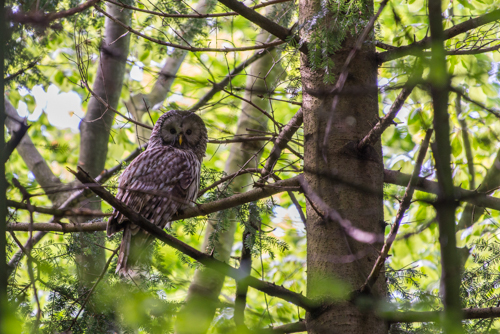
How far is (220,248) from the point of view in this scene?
15.4 ft

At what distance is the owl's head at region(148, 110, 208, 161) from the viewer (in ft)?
14.3

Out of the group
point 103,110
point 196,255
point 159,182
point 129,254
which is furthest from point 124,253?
point 103,110

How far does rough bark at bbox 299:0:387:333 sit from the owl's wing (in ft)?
4.41

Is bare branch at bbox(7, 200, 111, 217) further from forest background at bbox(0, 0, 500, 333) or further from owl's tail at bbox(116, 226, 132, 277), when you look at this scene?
owl's tail at bbox(116, 226, 132, 277)

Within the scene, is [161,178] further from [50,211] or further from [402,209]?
[402,209]

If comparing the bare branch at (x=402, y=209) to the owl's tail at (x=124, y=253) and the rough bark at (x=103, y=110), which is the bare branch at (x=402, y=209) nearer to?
the owl's tail at (x=124, y=253)

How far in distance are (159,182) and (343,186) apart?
182cm

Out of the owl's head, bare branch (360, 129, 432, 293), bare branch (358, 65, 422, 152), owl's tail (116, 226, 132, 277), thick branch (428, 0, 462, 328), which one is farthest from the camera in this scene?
the owl's head

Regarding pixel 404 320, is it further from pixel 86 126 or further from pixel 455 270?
pixel 86 126

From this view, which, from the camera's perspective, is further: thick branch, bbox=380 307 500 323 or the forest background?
thick branch, bbox=380 307 500 323

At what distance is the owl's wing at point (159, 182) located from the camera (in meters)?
3.39

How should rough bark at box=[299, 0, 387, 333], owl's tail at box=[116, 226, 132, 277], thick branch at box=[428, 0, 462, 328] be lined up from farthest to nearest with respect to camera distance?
owl's tail at box=[116, 226, 132, 277]
rough bark at box=[299, 0, 387, 333]
thick branch at box=[428, 0, 462, 328]

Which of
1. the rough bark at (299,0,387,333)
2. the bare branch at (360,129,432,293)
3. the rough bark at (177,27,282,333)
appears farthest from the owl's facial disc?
the bare branch at (360,129,432,293)

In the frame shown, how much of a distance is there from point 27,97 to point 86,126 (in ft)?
3.53
